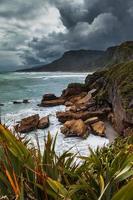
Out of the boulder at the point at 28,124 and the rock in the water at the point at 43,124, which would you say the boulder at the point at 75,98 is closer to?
the rock in the water at the point at 43,124

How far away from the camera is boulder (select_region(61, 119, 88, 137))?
19477mm

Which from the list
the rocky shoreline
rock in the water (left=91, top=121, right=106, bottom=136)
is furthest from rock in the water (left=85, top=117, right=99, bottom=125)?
rock in the water (left=91, top=121, right=106, bottom=136)

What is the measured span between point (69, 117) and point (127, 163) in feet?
68.1

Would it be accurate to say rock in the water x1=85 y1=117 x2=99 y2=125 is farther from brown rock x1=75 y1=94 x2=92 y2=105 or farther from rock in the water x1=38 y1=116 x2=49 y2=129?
brown rock x1=75 y1=94 x2=92 y2=105

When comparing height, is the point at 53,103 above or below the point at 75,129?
above

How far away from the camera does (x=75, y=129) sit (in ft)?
65.4

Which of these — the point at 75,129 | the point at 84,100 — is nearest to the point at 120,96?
the point at 75,129

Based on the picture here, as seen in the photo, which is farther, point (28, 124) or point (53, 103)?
point (53, 103)

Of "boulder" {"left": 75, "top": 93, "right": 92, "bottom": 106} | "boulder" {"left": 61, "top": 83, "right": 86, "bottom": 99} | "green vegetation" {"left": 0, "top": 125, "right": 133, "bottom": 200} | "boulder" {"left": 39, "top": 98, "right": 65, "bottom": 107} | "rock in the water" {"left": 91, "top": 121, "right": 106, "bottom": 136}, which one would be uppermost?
"green vegetation" {"left": 0, "top": 125, "right": 133, "bottom": 200}

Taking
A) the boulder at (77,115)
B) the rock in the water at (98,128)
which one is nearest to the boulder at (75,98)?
the boulder at (77,115)

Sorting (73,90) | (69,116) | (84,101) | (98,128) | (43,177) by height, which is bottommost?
(98,128)

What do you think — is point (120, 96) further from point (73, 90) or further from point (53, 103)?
point (73, 90)

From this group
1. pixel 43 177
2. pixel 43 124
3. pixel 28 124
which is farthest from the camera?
pixel 43 124

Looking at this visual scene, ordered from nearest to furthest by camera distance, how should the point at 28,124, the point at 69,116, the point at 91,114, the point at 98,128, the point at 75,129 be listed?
the point at 75,129, the point at 98,128, the point at 28,124, the point at 91,114, the point at 69,116
